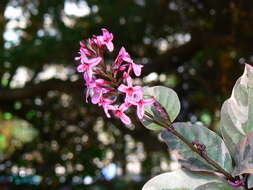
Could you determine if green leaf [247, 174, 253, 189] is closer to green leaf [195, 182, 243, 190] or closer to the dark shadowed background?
green leaf [195, 182, 243, 190]

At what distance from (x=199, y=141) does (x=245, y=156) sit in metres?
0.07

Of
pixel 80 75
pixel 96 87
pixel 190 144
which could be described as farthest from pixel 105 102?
pixel 80 75

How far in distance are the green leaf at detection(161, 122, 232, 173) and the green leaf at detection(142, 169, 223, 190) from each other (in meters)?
0.02

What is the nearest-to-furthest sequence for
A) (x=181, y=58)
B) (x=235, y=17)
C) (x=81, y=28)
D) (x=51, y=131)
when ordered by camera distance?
(x=235, y=17) < (x=81, y=28) < (x=181, y=58) < (x=51, y=131)

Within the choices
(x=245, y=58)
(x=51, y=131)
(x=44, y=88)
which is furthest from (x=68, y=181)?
(x=245, y=58)

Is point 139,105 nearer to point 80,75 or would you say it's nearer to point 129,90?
point 129,90

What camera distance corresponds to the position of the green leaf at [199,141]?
0.65 meters

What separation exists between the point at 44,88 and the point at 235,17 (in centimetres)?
154

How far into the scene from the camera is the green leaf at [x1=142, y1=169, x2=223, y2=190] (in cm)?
63

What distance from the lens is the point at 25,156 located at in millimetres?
4090

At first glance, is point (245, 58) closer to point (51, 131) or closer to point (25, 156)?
point (51, 131)

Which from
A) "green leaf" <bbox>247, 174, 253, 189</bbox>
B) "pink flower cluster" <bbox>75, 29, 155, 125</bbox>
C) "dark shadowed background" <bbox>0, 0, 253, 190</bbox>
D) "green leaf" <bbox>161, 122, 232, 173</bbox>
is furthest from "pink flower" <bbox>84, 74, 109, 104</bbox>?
"dark shadowed background" <bbox>0, 0, 253, 190</bbox>

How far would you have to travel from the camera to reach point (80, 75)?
3.36m

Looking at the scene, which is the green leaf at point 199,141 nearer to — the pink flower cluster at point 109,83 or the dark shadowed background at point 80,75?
the pink flower cluster at point 109,83
